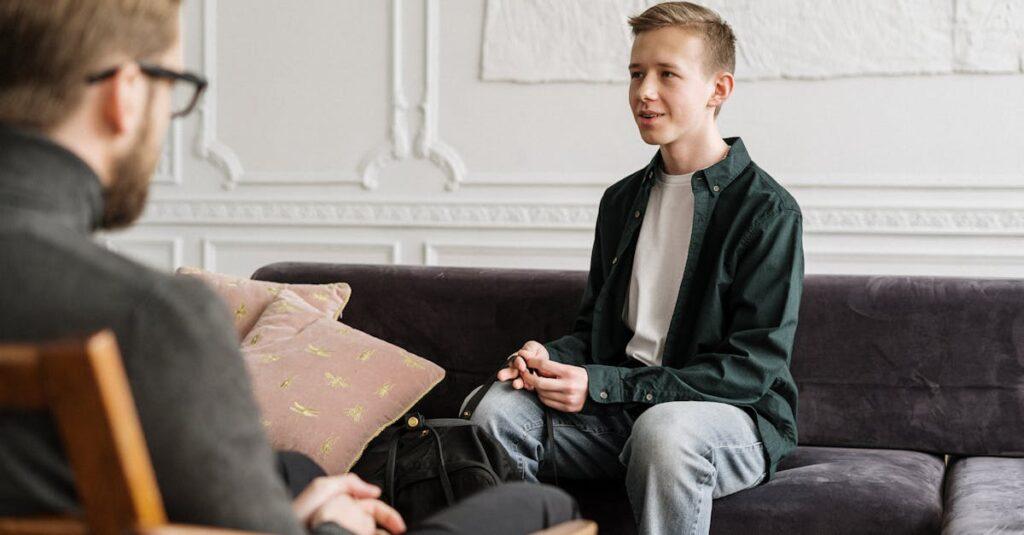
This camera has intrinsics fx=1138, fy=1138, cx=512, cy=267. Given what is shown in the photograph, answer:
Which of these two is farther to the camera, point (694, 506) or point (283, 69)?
point (283, 69)

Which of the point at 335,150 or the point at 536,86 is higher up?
the point at 536,86

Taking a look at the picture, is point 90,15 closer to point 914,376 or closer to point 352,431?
point 352,431

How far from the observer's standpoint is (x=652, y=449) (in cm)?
203

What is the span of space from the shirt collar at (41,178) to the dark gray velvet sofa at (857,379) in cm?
145

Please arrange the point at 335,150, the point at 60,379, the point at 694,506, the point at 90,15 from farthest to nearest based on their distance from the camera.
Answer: the point at 335,150, the point at 694,506, the point at 90,15, the point at 60,379

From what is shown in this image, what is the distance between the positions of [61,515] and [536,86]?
3.42 metres

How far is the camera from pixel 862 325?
8.16ft

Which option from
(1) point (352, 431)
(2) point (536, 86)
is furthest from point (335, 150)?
(1) point (352, 431)

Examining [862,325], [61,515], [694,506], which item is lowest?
[694,506]

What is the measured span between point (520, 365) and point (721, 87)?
764 millimetres

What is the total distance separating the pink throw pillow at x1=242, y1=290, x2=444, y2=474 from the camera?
2.31 metres

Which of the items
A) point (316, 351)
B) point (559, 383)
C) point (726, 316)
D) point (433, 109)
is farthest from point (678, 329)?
point (433, 109)

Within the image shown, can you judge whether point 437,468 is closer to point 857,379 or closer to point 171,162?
point 857,379

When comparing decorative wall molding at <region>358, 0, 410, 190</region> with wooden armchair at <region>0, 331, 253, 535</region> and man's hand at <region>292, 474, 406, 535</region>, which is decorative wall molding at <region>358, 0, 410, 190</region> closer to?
man's hand at <region>292, 474, 406, 535</region>
